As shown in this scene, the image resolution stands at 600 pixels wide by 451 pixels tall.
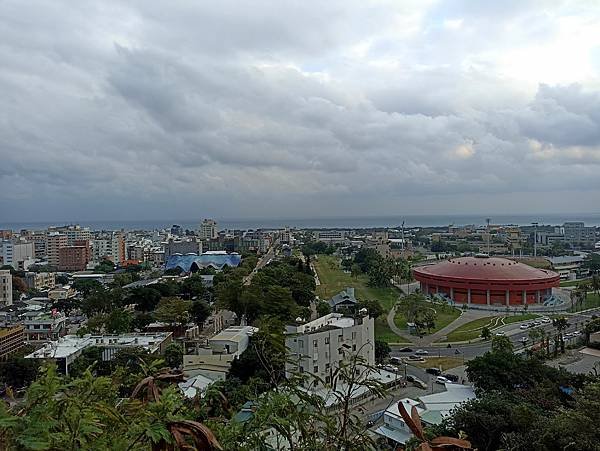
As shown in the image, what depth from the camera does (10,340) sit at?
19719mm

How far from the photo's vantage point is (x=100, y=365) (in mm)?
15789

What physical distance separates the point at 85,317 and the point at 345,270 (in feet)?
84.0

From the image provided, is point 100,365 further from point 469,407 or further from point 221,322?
point 469,407

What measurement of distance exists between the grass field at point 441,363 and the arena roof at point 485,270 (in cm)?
1387

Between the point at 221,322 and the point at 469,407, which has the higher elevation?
the point at 469,407

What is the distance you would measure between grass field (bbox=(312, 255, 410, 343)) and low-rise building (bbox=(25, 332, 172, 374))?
941 centimetres

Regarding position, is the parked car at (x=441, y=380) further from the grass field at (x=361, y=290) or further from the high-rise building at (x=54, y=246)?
the high-rise building at (x=54, y=246)

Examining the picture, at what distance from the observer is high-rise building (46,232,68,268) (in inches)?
2237

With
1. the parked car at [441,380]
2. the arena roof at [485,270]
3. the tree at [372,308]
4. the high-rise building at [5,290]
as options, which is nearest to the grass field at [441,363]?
the parked car at [441,380]

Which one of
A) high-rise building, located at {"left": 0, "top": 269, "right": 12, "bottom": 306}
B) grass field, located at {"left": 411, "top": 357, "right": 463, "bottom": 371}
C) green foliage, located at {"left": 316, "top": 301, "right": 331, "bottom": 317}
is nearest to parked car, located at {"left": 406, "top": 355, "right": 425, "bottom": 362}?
grass field, located at {"left": 411, "top": 357, "right": 463, "bottom": 371}

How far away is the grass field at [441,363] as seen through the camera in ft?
56.1

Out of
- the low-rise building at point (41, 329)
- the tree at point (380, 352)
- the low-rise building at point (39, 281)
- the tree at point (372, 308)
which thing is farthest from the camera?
the low-rise building at point (39, 281)

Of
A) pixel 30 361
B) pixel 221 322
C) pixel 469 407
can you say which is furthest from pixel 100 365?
pixel 469 407

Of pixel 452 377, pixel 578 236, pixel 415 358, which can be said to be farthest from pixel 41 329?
pixel 578 236
